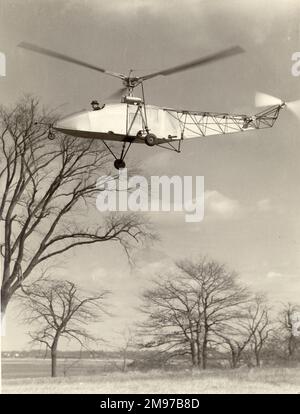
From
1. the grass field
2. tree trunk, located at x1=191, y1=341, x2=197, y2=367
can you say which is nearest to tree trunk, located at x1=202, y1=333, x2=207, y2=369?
tree trunk, located at x1=191, y1=341, x2=197, y2=367

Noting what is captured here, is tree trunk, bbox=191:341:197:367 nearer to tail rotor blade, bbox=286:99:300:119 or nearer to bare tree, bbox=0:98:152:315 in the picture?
bare tree, bbox=0:98:152:315

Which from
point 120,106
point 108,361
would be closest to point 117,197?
point 120,106

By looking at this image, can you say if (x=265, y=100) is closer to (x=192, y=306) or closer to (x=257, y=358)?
(x=192, y=306)

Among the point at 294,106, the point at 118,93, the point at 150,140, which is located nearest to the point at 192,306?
the point at 150,140

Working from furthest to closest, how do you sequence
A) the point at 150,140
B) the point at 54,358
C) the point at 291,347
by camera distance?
1. the point at 291,347
2. the point at 54,358
3. the point at 150,140

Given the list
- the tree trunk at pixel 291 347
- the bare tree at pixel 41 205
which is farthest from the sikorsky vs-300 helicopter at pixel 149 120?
the tree trunk at pixel 291 347

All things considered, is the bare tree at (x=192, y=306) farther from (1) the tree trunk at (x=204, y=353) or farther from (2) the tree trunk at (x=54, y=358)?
(2) the tree trunk at (x=54, y=358)
